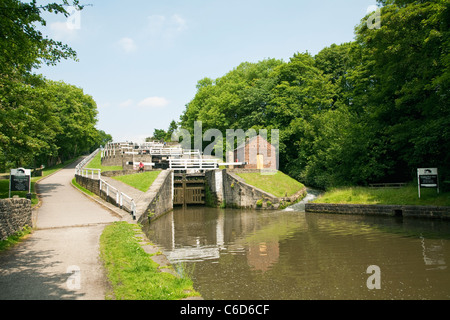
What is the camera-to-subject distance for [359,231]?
12.4 metres

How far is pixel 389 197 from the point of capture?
57.7 feet

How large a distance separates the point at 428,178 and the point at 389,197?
7.39ft

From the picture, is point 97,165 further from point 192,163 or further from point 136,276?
point 136,276

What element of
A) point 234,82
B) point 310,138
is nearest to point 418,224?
point 310,138

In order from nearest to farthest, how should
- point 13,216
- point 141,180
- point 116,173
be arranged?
1. point 13,216
2. point 141,180
3. point 116,173

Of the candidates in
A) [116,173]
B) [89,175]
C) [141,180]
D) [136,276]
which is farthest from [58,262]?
[116,173]

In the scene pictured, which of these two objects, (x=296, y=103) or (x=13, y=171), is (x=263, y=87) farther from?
(x=13, y=171)

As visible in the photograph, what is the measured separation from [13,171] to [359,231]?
15.2 metres

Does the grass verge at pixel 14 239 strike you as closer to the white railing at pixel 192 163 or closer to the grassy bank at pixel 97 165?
the white railing at pixel 192 163

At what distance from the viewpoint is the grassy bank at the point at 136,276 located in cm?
521

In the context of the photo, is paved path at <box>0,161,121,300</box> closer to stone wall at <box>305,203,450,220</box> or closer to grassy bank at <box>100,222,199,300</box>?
grassy bank at <box>100,222,199,300</box>

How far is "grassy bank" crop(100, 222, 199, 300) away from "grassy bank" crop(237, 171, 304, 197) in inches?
619

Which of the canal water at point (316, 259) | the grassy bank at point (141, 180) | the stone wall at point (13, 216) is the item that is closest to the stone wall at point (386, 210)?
the canal water at point (316, 259)

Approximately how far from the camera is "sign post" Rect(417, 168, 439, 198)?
52.0 feet
